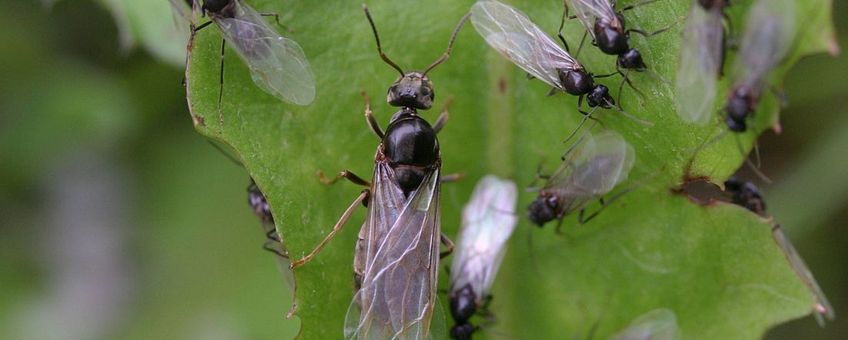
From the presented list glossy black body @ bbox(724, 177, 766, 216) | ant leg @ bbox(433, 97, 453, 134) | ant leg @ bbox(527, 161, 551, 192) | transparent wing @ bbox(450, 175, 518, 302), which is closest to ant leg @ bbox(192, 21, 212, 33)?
ant leg @ bbox(433, 97, 453, 134)

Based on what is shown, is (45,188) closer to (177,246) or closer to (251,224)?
(177,246)

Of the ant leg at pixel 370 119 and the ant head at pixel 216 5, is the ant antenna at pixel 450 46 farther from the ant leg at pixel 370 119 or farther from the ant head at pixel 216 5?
the ant head at pixel 216 5

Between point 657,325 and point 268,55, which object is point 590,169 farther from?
point 268,55

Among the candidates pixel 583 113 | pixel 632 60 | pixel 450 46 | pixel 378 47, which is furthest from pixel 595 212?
pixel 378 47

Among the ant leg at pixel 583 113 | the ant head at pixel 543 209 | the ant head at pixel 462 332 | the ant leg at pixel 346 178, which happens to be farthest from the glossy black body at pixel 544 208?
the ant leg at pixel 346 178

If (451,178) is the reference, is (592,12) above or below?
above

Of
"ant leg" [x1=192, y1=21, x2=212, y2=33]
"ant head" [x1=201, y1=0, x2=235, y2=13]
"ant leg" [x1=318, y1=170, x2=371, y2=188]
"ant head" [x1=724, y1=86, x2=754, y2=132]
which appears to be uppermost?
"ant leg" [x1=192, y1=21, x2=212, y2=33]

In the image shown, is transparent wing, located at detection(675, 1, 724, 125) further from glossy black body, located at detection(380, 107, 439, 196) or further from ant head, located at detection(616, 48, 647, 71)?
glossy black body, located at detection(380, 107, 439, 196)
